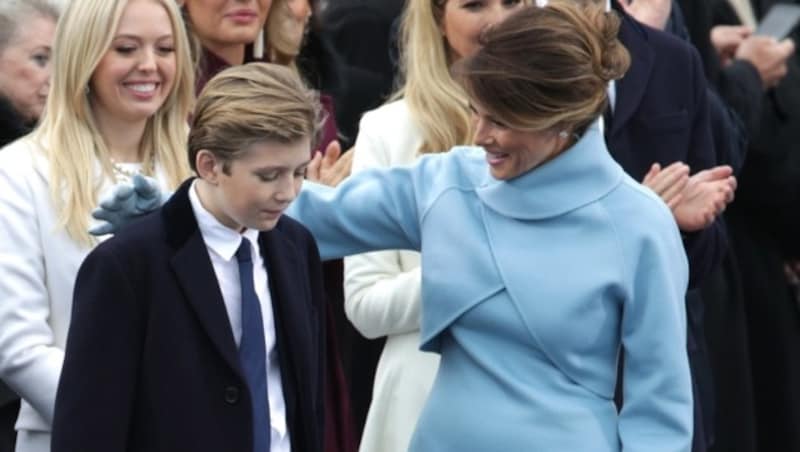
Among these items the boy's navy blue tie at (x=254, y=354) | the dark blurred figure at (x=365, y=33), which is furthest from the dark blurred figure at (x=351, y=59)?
the boy's navy blue tie at (x=254, y=354)

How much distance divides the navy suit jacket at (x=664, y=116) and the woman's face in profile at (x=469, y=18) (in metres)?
0.34

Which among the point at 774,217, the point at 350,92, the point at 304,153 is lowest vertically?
the point at 774,217

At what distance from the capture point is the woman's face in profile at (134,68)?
18.1 feet

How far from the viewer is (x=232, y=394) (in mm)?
4855

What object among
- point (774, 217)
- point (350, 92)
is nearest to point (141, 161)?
point (350, 92)

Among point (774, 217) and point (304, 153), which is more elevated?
point (304, 153)

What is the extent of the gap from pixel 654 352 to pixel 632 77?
1.42m

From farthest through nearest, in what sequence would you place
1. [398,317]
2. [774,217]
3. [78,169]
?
[774,217]
[398,317]
[78,169]

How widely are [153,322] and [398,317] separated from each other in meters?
1.20

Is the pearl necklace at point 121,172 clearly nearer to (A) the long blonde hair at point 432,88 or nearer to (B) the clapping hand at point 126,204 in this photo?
(B) the clapping hand at point 126,204

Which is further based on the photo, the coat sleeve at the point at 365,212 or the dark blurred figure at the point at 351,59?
the dark blurred figure at the point at 351,59

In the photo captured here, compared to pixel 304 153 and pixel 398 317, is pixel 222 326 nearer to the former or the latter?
pixel 304 153

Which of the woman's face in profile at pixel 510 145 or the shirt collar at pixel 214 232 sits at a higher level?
the woman's face in profile at pixel 510 145

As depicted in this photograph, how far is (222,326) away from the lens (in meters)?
4.86
